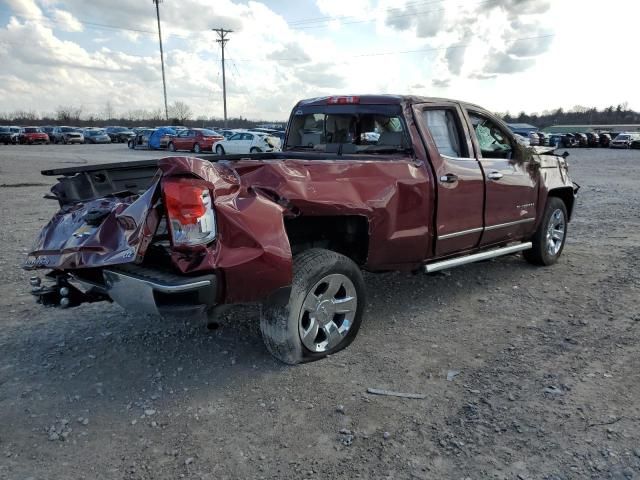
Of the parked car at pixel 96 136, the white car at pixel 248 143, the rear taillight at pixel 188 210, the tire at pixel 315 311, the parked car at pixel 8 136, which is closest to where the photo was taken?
the rear taillight at pixel 188 210

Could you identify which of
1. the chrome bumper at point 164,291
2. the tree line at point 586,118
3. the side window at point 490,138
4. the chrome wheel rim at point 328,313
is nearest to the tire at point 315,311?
the chrome wheel rim at point 328,313

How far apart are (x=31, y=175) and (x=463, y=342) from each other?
53.9ft

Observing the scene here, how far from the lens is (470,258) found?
4910mm

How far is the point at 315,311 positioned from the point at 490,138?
115 inches

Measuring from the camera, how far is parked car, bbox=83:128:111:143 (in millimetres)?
47156

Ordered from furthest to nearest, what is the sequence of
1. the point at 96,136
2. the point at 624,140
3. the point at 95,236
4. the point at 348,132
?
the point at 96,136, the point at 624,140, the point at 348,132, the point at 95,236

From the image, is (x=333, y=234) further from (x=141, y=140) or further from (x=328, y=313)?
(x=141, y=140)

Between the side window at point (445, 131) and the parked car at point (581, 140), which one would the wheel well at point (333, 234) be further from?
the parked car at point (581, 140)

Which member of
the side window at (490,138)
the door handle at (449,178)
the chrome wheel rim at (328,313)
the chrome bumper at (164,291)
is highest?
the side window at (490,138)

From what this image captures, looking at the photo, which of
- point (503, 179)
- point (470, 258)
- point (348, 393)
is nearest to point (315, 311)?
point (348, 393)

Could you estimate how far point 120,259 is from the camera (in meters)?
3.12

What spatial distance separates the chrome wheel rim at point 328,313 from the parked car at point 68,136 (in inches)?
1897

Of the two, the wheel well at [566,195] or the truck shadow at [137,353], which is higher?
the wheel well at [566,195]

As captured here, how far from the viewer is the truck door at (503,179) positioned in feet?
16.7
